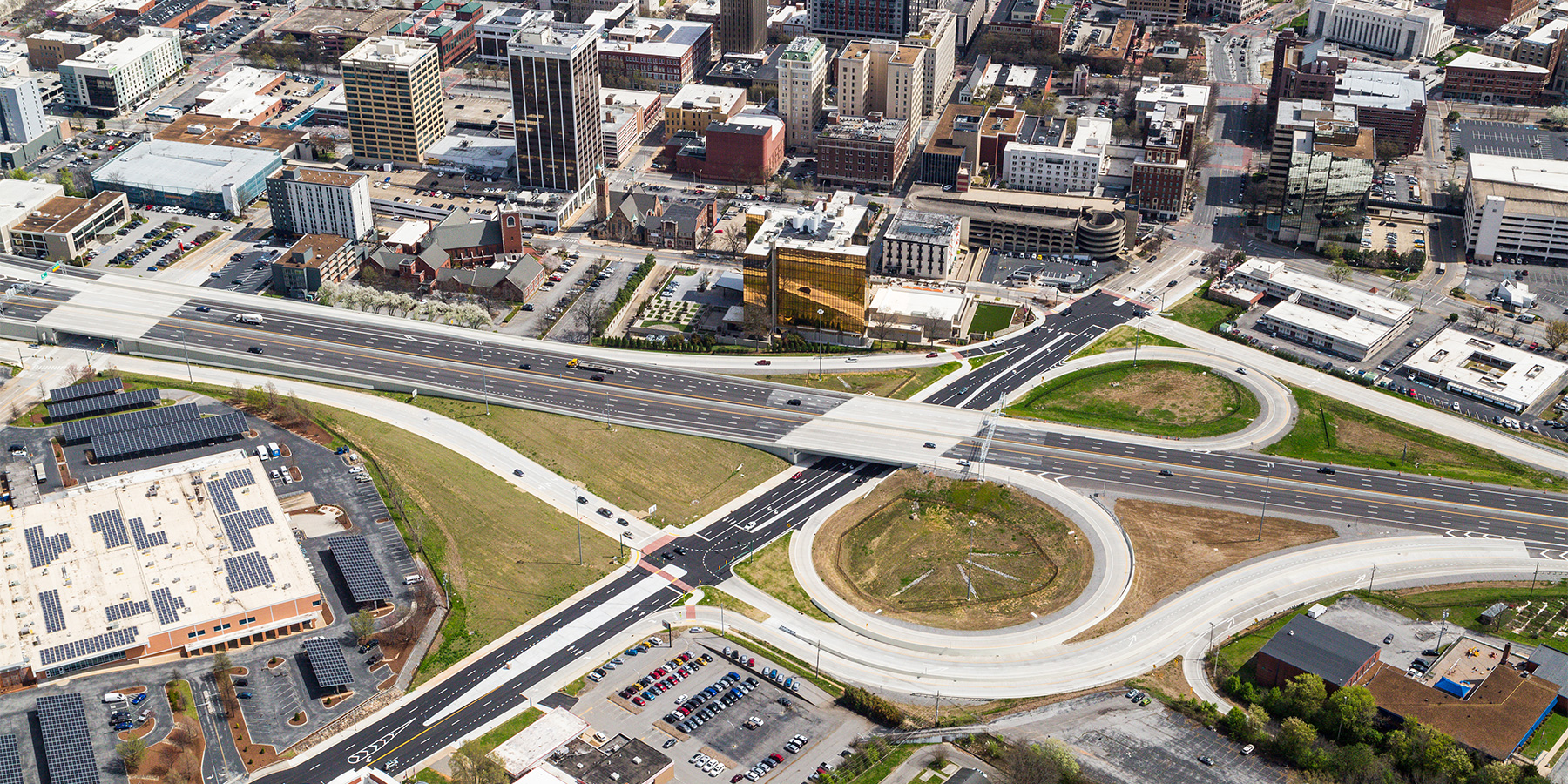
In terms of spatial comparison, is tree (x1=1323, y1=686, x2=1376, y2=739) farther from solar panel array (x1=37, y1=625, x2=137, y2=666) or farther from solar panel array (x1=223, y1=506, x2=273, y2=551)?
solar panel array (x1=37, y1=625, x2=137, y2=666)

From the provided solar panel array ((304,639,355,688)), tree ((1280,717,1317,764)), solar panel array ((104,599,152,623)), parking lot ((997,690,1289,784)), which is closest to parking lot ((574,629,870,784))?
parking lot ((997,690,1289,784))

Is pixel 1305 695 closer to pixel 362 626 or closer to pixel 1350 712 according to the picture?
pixel 1350 712

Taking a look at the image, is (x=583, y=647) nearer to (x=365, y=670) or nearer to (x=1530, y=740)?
(x=365, y=670)

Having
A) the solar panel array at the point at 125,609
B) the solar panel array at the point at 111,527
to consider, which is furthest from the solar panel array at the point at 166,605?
the solar panel array at the point at 111,527

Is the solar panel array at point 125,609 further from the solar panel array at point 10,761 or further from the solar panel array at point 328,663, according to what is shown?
the solar panel array at point 328,663

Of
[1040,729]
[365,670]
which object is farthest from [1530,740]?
[365,670]
